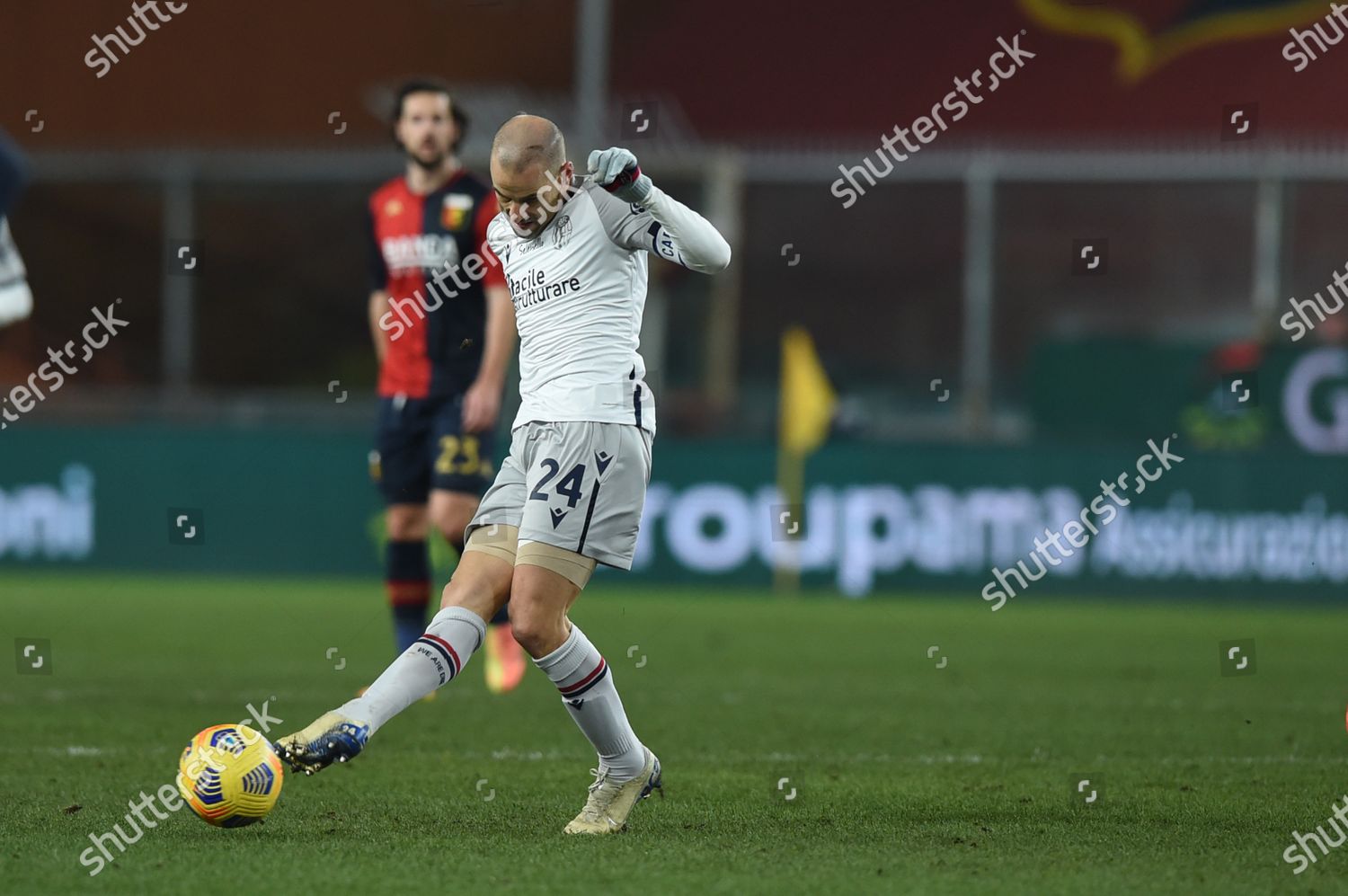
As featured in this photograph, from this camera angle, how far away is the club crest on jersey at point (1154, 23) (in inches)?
987

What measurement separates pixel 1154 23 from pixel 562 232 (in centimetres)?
2109

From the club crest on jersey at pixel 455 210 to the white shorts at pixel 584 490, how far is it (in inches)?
117

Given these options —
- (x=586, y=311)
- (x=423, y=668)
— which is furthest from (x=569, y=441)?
(x=423, y=668)

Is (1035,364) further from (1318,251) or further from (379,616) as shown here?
(379,616)

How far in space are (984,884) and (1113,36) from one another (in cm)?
2186

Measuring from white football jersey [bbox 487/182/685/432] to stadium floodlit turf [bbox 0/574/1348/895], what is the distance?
1.25m

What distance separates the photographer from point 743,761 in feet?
23.3

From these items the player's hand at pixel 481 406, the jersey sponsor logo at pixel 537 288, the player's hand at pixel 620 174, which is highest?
the player's hand at pixel 620 174

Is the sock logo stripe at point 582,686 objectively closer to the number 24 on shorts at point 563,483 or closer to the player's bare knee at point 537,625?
the player's bare knee at point 537,625

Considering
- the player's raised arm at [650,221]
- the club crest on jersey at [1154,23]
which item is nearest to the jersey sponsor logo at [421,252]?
the player's raised arm at [650,221]

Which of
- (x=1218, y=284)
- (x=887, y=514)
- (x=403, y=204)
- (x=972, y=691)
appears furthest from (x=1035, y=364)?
(x=403, y=204)

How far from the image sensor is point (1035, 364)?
1791 cm

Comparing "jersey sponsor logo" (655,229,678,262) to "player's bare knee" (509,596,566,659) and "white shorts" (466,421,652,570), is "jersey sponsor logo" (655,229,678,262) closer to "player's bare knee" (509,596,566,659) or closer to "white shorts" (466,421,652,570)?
"white shorts" (466,421,652,570)

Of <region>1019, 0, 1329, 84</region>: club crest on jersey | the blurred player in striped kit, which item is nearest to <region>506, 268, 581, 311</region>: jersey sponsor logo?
the blurred player in striped kit
